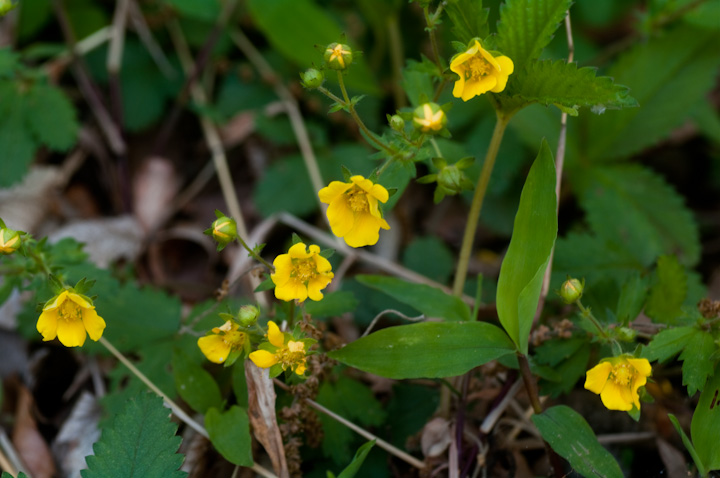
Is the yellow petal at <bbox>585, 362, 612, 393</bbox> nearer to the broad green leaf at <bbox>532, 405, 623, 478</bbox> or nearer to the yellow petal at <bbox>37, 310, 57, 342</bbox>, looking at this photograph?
the broad green leaf at <bbox>532, 405, 623, 478</bbox>

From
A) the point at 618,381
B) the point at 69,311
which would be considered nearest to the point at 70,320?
the point at 69,311

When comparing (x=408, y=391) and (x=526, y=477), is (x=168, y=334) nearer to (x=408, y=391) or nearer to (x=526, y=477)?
(x=408, y=391)

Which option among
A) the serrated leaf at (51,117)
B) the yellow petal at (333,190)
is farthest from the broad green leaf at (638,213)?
the serrated leaf at (51,117)

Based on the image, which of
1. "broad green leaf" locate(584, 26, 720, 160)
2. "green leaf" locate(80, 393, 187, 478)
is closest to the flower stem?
"green leaf" locate(80, 393, 187, 478)

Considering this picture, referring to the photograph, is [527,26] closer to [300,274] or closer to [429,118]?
[429,118]

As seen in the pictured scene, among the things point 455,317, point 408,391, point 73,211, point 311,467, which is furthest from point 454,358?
point 73,211

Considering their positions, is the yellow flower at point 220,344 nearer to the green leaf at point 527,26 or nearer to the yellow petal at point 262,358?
the yellow petal at point 262,358

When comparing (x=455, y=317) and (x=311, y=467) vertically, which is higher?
(x=455, y=317)
